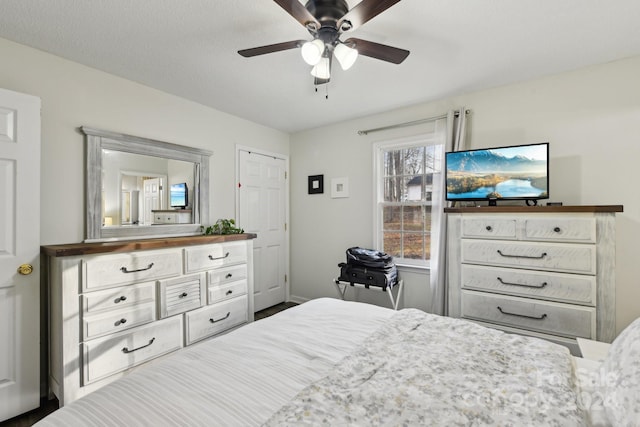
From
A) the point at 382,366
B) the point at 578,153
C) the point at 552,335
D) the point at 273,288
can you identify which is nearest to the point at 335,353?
the point at 382,366

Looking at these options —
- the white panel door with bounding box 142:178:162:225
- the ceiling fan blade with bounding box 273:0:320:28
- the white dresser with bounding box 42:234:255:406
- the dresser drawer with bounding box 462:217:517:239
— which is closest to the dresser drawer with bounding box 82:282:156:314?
the white dresser with bounding box 42:234:255:406

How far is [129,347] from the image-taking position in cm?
212

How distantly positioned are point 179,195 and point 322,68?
2004mm

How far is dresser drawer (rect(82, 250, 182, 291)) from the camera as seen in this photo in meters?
1.96

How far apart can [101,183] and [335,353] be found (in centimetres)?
237

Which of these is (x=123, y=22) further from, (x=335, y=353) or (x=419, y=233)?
(x=419, y=233)

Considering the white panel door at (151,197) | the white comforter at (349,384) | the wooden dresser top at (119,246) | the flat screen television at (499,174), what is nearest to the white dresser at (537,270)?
the flat screen television at (499,174)

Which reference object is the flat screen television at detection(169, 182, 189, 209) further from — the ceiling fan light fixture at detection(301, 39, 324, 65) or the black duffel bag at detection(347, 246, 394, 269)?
the ceiling fan light fixture at detection(301, 39, 324, 65)

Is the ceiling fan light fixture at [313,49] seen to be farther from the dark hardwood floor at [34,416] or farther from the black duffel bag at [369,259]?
the dark hardwood floor at [34,416]

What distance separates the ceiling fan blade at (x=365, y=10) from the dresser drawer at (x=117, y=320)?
7.65ft

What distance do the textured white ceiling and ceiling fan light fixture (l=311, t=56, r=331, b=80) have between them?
1.06 feet

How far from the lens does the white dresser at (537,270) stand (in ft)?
6.16

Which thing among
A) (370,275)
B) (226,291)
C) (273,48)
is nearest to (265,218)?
(226,291)

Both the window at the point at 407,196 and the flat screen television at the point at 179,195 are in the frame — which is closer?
the flat screen television at the point at 179,195
